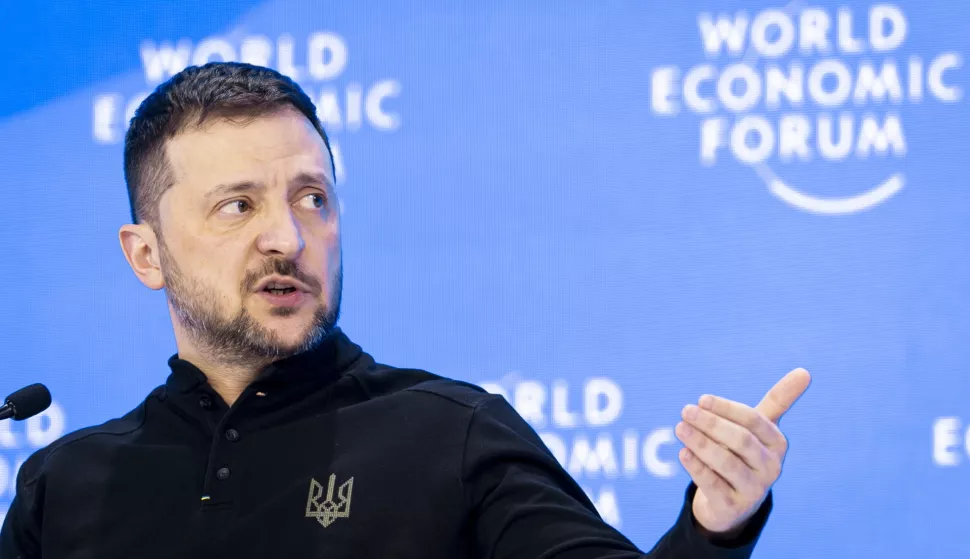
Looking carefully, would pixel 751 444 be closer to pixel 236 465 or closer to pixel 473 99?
pixel 236 465

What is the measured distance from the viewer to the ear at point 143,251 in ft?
6.59

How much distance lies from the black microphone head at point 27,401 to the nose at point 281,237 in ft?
1.36

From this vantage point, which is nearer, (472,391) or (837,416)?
(472,391)

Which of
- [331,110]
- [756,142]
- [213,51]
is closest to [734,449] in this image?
[756,142]

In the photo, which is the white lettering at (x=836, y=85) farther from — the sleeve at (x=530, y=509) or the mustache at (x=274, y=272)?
the mustache at (x=274, y=272)

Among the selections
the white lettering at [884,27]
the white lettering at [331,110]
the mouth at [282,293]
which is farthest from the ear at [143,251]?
the white lettering at [884,27]

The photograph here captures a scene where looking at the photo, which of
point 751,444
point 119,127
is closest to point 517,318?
point 119,127

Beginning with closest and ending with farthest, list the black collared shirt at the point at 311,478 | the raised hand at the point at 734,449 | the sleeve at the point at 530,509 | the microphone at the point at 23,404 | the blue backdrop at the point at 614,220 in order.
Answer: the raised hand at the point at 734,449
the sleeve at the point at 530,509
the black collared shirt at the point at 311,478
the microphone at the point at 23,404
the blue backdrop at the point at 614,220

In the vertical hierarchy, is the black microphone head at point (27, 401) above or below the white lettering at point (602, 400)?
above

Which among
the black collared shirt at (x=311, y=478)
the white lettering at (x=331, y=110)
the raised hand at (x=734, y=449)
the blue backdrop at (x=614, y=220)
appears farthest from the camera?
the white lettering at (x=331, y=110)

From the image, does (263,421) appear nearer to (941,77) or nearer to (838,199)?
(838,199)

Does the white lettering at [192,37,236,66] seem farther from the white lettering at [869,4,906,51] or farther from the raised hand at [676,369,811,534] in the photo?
the raised hand at [676,369,811,534]

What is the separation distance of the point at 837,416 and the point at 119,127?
1.89m

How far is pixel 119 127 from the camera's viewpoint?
289cm
